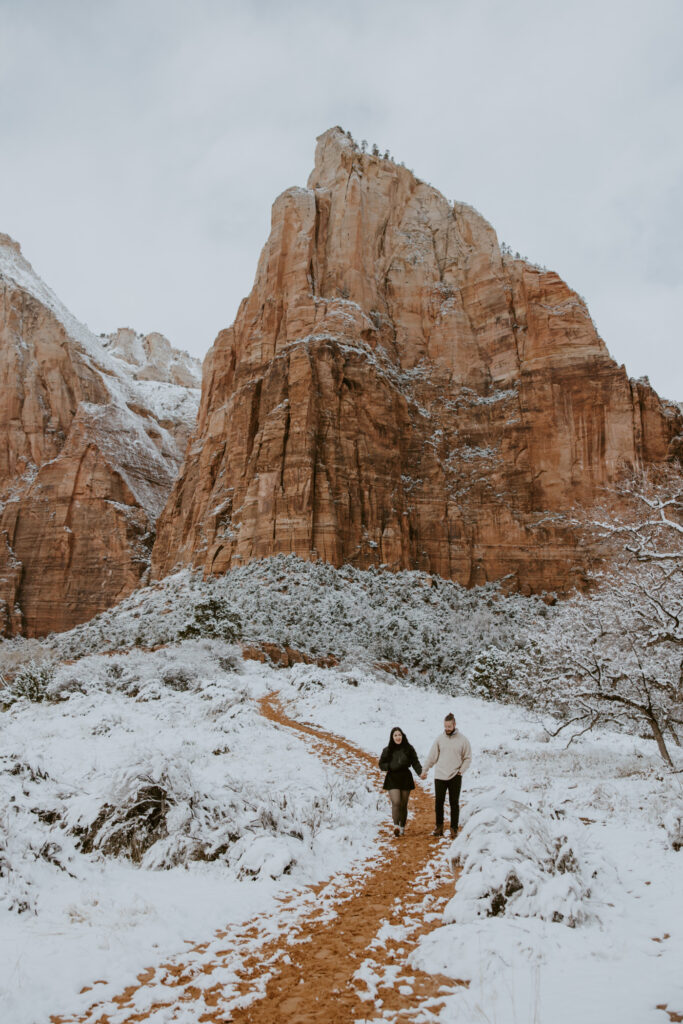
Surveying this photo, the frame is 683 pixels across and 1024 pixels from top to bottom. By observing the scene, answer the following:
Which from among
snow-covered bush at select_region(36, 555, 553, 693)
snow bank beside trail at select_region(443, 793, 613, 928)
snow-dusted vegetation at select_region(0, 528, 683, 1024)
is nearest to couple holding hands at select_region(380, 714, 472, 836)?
snow-dusted vegetation at select_region(0, 528, 683, 1024)

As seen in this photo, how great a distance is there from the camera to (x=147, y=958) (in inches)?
164

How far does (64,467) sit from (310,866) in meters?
71.0

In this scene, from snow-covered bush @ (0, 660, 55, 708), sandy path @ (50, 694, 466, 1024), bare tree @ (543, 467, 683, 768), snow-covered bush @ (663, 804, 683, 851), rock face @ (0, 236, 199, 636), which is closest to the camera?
Result: sandy path @ (50, 694, 466, 1024)

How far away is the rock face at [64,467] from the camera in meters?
64.4

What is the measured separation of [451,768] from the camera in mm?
7453

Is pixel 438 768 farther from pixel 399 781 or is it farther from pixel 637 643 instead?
pixel 637 643

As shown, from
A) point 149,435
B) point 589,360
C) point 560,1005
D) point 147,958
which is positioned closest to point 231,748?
point 147,958

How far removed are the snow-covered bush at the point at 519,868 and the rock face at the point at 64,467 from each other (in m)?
61.7

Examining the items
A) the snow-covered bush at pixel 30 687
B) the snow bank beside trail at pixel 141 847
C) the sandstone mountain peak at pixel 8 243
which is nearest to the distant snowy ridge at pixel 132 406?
the sandstone mountain peak at pixel 8 243

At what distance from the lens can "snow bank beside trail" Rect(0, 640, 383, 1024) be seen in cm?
410

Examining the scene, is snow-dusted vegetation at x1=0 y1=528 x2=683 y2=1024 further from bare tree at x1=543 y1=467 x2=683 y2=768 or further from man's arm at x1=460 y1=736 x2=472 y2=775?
man's arm at x1=460 y1=736 x2=472 y2=775

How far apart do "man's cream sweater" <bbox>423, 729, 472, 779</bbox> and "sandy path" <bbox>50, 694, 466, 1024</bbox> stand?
151cm

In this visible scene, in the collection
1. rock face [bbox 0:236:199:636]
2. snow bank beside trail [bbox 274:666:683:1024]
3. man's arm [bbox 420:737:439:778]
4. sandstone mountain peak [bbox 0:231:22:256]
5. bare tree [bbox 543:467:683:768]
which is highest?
sandstone mountain peak [bbox 0:231:22:256]

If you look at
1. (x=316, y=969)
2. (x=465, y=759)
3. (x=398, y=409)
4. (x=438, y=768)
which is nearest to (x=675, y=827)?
(x=465, y=759)
